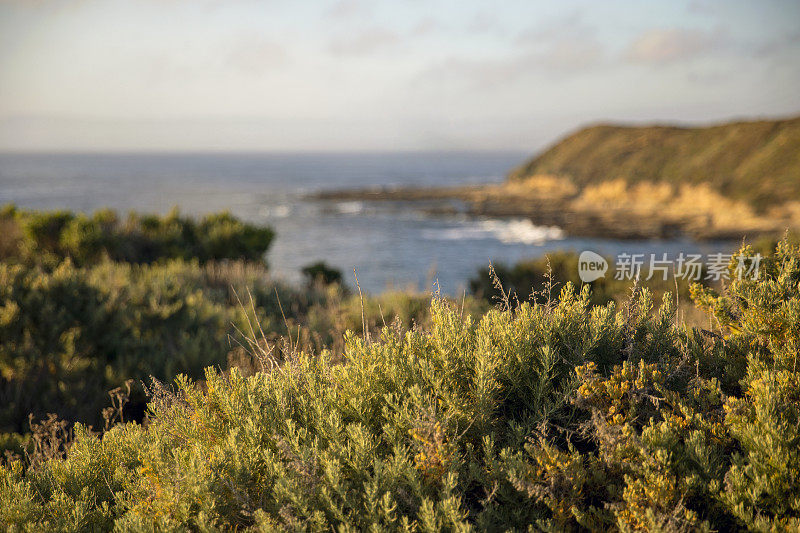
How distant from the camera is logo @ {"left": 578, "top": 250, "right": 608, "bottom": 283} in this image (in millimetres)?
12023

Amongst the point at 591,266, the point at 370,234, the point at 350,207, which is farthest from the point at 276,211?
the point at 591,266

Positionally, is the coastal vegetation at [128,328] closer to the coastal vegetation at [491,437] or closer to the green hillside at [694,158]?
the coastal vegetation at [491,437]

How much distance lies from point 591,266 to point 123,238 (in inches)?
462

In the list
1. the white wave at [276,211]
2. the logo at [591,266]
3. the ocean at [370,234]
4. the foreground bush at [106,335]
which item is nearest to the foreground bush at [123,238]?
the ocean at [370,234]

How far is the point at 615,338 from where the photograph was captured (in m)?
2.85

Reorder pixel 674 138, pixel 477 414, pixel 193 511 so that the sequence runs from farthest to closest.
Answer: pixel 674 138, pixel 477 414, pixel 193 511

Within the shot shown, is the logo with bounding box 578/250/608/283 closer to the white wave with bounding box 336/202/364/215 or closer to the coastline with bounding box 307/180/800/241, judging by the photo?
the coastline with bounding box 307/180/800/241

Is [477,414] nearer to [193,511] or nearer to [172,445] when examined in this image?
[193,511]

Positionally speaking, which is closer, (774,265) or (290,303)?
(774,265)

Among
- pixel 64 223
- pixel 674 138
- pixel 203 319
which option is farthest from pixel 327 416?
pixel 674 138

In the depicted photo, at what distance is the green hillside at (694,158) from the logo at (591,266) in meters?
34.6

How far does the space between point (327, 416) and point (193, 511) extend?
0.68 metres

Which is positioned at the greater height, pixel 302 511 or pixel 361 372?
pixel 361 372

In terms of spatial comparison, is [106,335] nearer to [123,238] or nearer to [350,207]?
[123,238]
